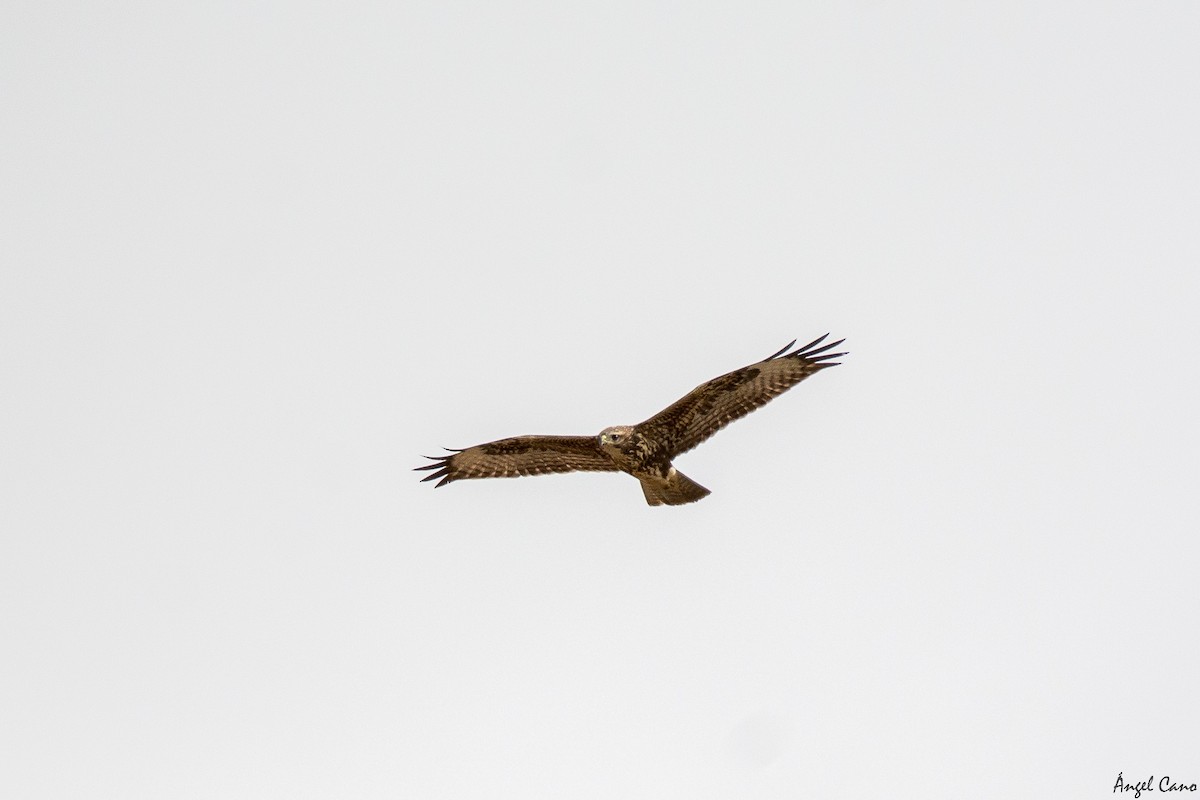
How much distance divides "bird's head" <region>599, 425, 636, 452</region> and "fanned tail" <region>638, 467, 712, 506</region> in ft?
1.60

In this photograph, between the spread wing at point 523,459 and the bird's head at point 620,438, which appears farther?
the spread wing at point 523,459

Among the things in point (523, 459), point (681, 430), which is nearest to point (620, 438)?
point (681, 430)

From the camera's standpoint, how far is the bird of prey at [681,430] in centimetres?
1166

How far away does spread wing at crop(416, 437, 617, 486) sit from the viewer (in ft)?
40.6

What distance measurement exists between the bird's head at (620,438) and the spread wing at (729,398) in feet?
0.40

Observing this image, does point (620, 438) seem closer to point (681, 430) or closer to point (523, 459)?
point (681, 430)

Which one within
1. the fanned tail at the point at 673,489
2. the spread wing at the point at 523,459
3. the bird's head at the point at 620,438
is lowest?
the fanned tail at the point at 673,489

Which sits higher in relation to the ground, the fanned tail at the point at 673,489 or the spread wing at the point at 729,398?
the spread wing at the point at 729,398

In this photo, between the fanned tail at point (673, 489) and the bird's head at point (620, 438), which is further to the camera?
the fanned tail at point (673, 489)

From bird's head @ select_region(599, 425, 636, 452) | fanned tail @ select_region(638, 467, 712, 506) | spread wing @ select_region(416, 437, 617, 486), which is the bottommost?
fanned tail @ select_region(638, 467, 712, 506)

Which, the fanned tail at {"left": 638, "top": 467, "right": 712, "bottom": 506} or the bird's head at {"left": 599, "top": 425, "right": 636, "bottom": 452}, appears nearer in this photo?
the bird's head at {"left": 599, "top": 425, "right": 636, "bottom": 452}

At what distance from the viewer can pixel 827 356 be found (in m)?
12.1

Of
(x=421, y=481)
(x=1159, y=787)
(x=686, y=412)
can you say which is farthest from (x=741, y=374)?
(x=1159, y=787)

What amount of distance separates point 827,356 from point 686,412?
5.44 ft
